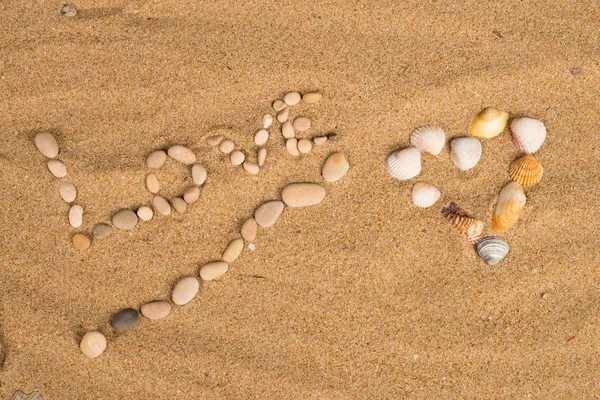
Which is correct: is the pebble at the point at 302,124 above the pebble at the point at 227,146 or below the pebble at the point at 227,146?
above

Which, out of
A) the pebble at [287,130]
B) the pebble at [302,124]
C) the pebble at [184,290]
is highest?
the pebble at [302,124]

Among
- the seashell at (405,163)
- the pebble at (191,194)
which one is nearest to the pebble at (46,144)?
the pebble at (191,194)

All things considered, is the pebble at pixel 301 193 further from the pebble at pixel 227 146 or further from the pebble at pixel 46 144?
the pebble at pixel 46 144

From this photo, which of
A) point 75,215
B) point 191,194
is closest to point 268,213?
point 191,194

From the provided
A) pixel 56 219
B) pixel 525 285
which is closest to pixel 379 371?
pixel 525 285

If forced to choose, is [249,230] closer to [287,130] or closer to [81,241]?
[287,130]

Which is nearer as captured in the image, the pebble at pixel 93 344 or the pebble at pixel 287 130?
the pebble at pixel 93 344

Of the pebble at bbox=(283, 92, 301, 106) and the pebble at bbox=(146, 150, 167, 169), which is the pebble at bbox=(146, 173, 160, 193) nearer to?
the pebble at bbox=(146, 150, 167, 169)

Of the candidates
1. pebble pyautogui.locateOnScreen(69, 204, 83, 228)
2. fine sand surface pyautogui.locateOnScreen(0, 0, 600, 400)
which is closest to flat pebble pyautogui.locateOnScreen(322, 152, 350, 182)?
fine sand surface pyautogui.locateOnScreen(0, 0, 600, 400)
